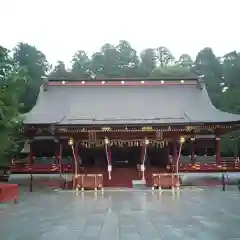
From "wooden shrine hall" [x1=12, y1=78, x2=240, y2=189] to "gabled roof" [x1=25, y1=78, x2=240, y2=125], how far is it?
61 mm

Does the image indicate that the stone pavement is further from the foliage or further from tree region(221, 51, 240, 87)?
tree region(221, 51, 240, 87)

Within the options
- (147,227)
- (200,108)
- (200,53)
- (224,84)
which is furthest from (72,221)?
(200,53)

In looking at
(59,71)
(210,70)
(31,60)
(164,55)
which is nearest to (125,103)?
(210,70)

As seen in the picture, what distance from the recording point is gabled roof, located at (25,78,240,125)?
84.0 ft

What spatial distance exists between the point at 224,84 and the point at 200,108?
30.0 m

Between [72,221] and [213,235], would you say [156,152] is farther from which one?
[213,235]

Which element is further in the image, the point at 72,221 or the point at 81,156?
the point at 81,156

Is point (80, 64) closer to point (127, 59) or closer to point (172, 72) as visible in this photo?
point (127, 59)

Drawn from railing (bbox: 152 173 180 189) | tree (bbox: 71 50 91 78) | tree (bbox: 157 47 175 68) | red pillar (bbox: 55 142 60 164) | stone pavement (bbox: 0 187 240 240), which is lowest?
stone pavement (bbox: 0 187 240 240)

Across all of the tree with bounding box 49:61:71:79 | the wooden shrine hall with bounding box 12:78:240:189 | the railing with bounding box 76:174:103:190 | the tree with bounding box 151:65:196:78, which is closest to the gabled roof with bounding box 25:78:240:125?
the wooden shrine hall with bounding box 12:78:240:189

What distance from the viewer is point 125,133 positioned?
24.9 metres

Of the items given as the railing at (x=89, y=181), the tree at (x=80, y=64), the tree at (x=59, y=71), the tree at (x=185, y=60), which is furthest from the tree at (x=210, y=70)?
the railing at (x=89, y=181)

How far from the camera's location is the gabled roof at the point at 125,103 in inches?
1008

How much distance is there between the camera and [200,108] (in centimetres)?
2916
